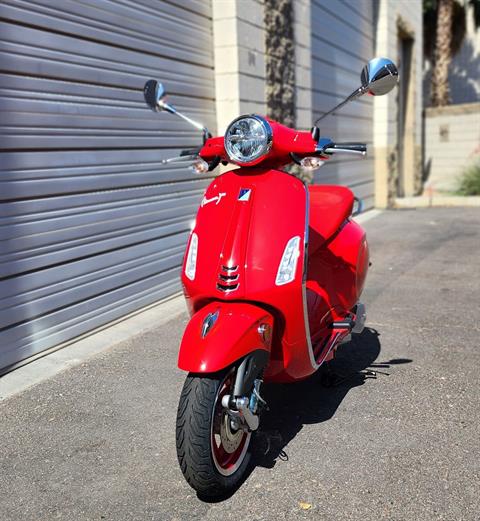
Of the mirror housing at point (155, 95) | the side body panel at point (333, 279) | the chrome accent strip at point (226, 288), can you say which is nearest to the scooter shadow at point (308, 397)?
A: the side body panel at point (333, 279)

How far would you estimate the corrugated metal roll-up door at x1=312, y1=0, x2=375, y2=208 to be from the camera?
9594mm

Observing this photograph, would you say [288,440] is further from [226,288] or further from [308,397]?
[226,288]

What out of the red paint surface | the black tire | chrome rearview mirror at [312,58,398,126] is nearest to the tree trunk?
chrome rearview mirror at [312,58,398,126]

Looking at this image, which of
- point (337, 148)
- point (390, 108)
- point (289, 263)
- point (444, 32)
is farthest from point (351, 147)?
point (444, 32)

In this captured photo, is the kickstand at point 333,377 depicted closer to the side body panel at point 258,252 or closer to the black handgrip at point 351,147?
the side body panel at point 258,252

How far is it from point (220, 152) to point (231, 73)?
3616 mm

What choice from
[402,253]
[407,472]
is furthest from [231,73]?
[407,472]

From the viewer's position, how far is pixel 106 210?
16.3 feet

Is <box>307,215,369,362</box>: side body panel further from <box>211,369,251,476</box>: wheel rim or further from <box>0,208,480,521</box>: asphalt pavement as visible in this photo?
<box>211,369,251,476</box>: wheel rim

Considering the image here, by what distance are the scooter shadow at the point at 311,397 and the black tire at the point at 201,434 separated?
0.42 m

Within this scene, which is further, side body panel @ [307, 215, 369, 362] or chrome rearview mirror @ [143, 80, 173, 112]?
chrome rearview mirror @ [143, 80, 173, 112]

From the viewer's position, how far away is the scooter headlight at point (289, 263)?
273 centimetres

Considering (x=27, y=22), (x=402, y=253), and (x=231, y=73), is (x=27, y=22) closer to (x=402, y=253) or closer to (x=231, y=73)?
(x=231, y=73)

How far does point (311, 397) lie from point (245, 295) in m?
1.14
